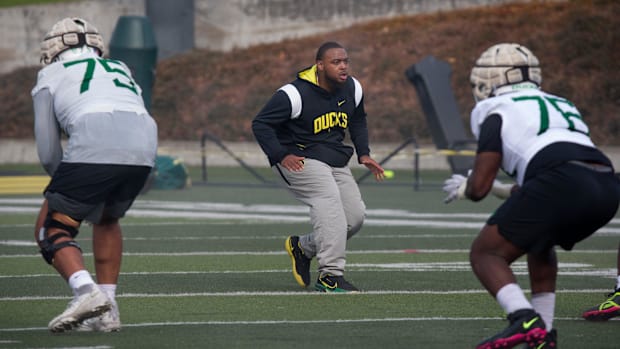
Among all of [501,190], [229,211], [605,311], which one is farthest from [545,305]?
[229,211]

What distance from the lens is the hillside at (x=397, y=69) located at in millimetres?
31125

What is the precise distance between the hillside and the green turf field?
13993 mm

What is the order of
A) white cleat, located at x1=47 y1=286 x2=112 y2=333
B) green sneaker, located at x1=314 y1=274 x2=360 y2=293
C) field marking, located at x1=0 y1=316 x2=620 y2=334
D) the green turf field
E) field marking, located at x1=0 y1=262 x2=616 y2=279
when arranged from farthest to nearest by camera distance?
1. field marking, located at x1=0 y1=262 x2=616 y2=279
2. green sneaker, located at x1=314 y1=274 x2=360 y2=293
3. field marking, located at x1=0 y1=316 x2=620 y2=334
4. the green turf field
5. white cleat, located at x1=47 y1=286 x2=112 y2=333

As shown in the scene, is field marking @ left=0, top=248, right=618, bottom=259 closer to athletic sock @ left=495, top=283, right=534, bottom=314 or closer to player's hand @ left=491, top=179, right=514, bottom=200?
player's hand @ left=491, top=179, right=514, bottom=200

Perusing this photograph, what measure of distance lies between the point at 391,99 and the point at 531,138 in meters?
26.4

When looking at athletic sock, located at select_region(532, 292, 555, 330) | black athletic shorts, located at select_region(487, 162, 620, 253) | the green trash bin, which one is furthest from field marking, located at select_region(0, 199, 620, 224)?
black athletic shorts, located at select_region(487, 162, 620, 253)

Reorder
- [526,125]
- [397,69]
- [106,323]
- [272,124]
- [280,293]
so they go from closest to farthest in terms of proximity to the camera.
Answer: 1. [526,125]
2. [106,323]
3. [280,293]
4. [272,124]
5. [397,69]

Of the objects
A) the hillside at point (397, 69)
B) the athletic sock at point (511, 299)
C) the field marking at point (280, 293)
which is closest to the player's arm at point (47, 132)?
the field marking at point (280, 293)

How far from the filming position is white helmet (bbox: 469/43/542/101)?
683cm

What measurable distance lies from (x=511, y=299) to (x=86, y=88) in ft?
8.77

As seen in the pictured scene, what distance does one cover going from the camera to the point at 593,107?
3038cm

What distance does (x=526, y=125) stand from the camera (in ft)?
21.3

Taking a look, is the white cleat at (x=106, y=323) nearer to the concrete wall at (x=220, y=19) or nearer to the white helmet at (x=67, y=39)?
the white helmet at (x=67, y=39)

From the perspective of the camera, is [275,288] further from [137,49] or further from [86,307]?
[137,49]
